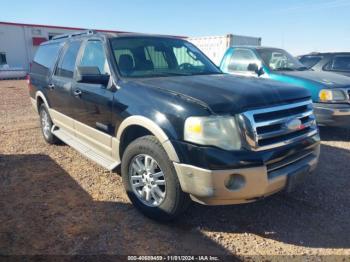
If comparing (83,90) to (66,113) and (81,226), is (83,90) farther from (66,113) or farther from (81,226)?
(81,226)

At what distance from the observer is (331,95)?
604cm

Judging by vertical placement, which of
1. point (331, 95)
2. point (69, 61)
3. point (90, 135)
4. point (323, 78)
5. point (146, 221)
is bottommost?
point (146, 221)

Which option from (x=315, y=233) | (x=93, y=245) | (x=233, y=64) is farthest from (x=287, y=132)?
(x=233, y=64)

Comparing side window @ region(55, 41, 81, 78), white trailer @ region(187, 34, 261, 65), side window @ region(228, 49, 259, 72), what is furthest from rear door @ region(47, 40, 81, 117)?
white trailer @ region(187, 34, 261, 65)

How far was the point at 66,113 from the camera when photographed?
4.86 meters

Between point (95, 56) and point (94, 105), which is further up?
point (95, 56)

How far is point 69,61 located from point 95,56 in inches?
35.6

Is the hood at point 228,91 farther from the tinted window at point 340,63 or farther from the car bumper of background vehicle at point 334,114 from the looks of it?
the tinted window at point 340,63

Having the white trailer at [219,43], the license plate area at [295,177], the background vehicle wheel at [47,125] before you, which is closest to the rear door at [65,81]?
the background vehicle wheel at [47,125]

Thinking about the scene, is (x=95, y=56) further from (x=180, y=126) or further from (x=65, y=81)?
(x=180, y=126)

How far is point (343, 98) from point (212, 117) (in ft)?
15.0

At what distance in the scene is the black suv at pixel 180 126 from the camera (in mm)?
2697

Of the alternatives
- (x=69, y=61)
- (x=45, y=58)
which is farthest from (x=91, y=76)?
(x=45, y=58)

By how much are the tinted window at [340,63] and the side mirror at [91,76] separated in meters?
7.60
